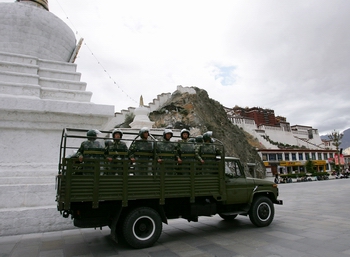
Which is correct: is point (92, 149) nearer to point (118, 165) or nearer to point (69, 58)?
point (118, 165)

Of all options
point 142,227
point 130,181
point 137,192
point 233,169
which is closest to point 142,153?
point 130,181

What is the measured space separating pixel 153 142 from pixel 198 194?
153cm

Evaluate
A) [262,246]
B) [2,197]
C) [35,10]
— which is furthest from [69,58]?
[262,246]

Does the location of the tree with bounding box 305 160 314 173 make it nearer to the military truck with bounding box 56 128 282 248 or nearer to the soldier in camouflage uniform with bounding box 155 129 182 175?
the military truck with bounding box 56 128 282 248

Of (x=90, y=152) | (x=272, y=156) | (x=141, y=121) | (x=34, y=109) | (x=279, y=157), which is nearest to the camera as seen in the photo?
(x=90, y=152)

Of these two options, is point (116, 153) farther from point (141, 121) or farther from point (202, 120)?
point (202, 120)

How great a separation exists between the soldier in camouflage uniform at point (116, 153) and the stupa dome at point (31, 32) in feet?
19.3

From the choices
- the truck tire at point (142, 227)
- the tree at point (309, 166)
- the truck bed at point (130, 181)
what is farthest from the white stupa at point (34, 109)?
the tree at point (309, 166)

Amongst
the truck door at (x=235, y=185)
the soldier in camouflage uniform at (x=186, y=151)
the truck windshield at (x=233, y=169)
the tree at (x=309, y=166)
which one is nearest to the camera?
the soldier in camouflage uniform at (x=186, y=151)

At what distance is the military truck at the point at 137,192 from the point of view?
473 centimetres

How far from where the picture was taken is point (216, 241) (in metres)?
5.52

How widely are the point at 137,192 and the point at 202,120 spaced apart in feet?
106

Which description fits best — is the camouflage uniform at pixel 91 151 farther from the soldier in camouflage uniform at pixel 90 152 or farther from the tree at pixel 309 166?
the tree at pixel 309 166

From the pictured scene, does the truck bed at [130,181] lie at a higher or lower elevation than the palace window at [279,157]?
lower
